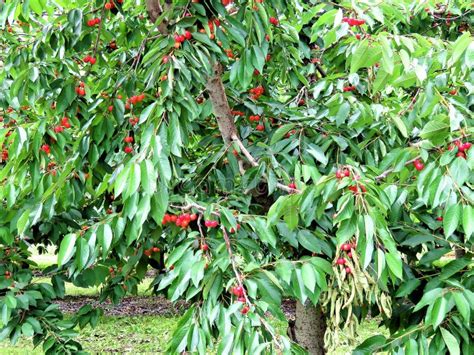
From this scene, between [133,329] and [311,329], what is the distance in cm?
562

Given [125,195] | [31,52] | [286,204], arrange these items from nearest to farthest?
[125,195], [286,204], [31,52]

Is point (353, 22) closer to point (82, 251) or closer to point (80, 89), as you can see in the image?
point (80, 89)

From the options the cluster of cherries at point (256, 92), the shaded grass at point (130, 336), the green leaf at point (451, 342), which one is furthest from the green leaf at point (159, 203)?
the shaded grass at point (130, 336)

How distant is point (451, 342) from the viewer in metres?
1.70

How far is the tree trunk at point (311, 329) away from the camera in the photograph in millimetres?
2876

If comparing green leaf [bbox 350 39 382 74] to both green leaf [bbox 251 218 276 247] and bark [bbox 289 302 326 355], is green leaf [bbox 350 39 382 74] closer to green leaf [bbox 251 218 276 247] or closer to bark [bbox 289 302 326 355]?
green leaf [bbox 251 218 276 247]

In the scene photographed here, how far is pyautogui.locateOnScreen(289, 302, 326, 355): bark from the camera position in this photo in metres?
2.88

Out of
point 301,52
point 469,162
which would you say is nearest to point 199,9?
point 469,162

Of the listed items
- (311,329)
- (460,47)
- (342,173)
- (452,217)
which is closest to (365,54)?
(460,47)

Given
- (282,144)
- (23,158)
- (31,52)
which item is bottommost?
(282,144)

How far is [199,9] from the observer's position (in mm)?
1760

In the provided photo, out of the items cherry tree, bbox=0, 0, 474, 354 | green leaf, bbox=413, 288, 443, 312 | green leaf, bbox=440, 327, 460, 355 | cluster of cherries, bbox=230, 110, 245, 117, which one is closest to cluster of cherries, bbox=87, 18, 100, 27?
cherry tree, bbox=0, 0, 474, 354

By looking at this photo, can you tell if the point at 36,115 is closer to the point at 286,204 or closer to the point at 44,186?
the point at 44,186

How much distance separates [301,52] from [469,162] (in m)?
1.45
